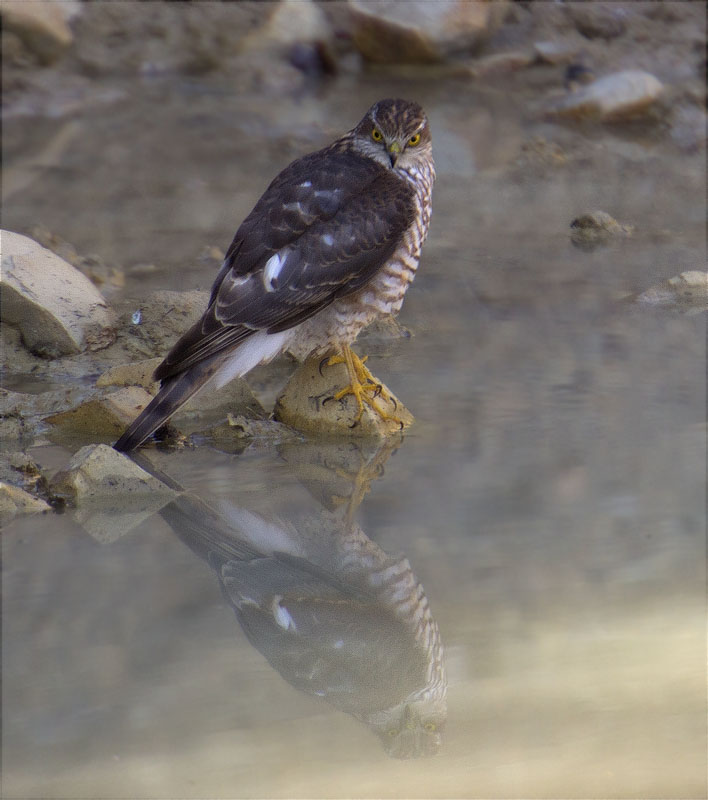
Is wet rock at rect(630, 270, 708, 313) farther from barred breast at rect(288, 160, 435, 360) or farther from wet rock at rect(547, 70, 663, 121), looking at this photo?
wet rock at rect(547, 70, 663, 121)

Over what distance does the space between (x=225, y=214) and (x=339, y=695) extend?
4179 millimetres

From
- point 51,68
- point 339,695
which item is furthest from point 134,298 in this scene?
point 51,68

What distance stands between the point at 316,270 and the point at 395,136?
0.61m

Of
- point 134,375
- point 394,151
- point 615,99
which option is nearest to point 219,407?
point 134,375

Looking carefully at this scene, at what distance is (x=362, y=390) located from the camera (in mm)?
3742

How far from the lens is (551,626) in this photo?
2654 millimetres

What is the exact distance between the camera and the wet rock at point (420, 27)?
8445 millimetres

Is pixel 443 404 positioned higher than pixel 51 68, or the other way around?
pixel 443 404

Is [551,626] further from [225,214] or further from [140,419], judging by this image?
[225,214]

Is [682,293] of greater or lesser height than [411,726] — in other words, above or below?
below

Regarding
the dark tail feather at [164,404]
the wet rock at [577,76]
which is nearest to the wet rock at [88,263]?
the dark tail feather at [164,404]

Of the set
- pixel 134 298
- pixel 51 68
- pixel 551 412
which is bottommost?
pixel 51 68

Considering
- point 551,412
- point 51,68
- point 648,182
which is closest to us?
point 551,412

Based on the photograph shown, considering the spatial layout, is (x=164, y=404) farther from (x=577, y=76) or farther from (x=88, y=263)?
(x=577, y=76)
